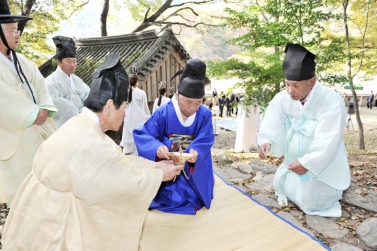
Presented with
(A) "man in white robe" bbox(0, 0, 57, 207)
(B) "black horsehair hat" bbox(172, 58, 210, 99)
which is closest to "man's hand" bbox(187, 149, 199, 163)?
(B) "black horsehair hat" bbox(172, 58, 210, 99)

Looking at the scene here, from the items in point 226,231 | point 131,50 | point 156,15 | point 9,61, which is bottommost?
point 226,231

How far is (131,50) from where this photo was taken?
1191 cm

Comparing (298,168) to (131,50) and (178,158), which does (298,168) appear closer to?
(178,158)

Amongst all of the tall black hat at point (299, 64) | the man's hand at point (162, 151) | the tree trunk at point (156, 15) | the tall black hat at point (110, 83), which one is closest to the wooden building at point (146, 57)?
the tree trunk at point (156, 15)

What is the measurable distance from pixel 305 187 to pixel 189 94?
1.98m

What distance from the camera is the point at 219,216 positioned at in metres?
3.64

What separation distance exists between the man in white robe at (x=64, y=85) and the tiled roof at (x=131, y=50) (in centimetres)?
567

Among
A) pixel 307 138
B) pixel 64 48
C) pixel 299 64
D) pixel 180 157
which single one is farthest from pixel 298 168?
pixel 64 48

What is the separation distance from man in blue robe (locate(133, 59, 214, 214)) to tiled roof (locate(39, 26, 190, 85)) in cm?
691

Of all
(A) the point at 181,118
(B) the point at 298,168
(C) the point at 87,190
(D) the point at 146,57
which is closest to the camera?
(C) the point at 87,190

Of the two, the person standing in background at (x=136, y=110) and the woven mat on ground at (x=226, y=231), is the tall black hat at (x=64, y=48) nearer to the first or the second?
the woven mat on ground at (x=226, y=231)

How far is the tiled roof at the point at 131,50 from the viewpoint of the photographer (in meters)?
10.7

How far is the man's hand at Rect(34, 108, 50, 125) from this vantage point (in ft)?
10.6

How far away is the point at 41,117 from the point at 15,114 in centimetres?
30
